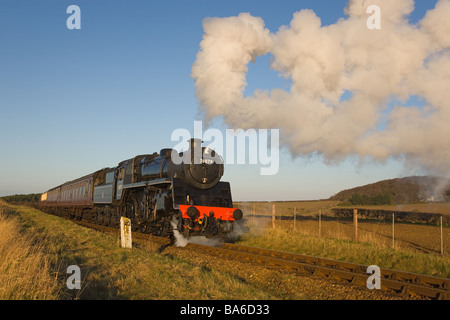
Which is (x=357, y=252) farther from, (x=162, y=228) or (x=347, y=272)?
(x=162, y=228)

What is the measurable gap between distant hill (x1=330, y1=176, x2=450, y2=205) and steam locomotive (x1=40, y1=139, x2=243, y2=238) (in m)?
48.2

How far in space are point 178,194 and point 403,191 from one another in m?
68.1

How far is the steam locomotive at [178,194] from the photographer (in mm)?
12859

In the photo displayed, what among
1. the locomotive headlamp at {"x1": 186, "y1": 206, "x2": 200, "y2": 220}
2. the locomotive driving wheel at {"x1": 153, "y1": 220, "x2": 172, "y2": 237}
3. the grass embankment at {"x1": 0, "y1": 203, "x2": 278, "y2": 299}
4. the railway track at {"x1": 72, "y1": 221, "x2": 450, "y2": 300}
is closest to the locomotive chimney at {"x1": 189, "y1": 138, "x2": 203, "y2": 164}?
the locomotive headlamp at {"x1": 186, "y1": 206, "x2": 200, "y2": 220}

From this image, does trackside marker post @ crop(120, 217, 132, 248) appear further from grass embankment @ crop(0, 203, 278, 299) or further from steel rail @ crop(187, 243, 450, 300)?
steel rail @ crop(187, 243, 450, 300)

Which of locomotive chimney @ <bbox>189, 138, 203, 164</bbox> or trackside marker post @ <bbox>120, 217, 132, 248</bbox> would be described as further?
locomotive chimney @ <bbox>189, 138, 203, 164</bbox>

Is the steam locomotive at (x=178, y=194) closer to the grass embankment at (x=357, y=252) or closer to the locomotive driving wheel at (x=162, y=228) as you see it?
the locomotive driving wheel at (x=162, y=228)

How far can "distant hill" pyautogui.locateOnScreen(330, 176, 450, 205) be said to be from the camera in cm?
5480

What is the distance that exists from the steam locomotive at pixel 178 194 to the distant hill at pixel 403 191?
158 ft

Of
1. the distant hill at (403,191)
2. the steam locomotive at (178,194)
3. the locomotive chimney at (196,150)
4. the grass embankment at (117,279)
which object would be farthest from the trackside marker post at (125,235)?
the distant hill at (403,191)

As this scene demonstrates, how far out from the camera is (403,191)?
2783 inches
